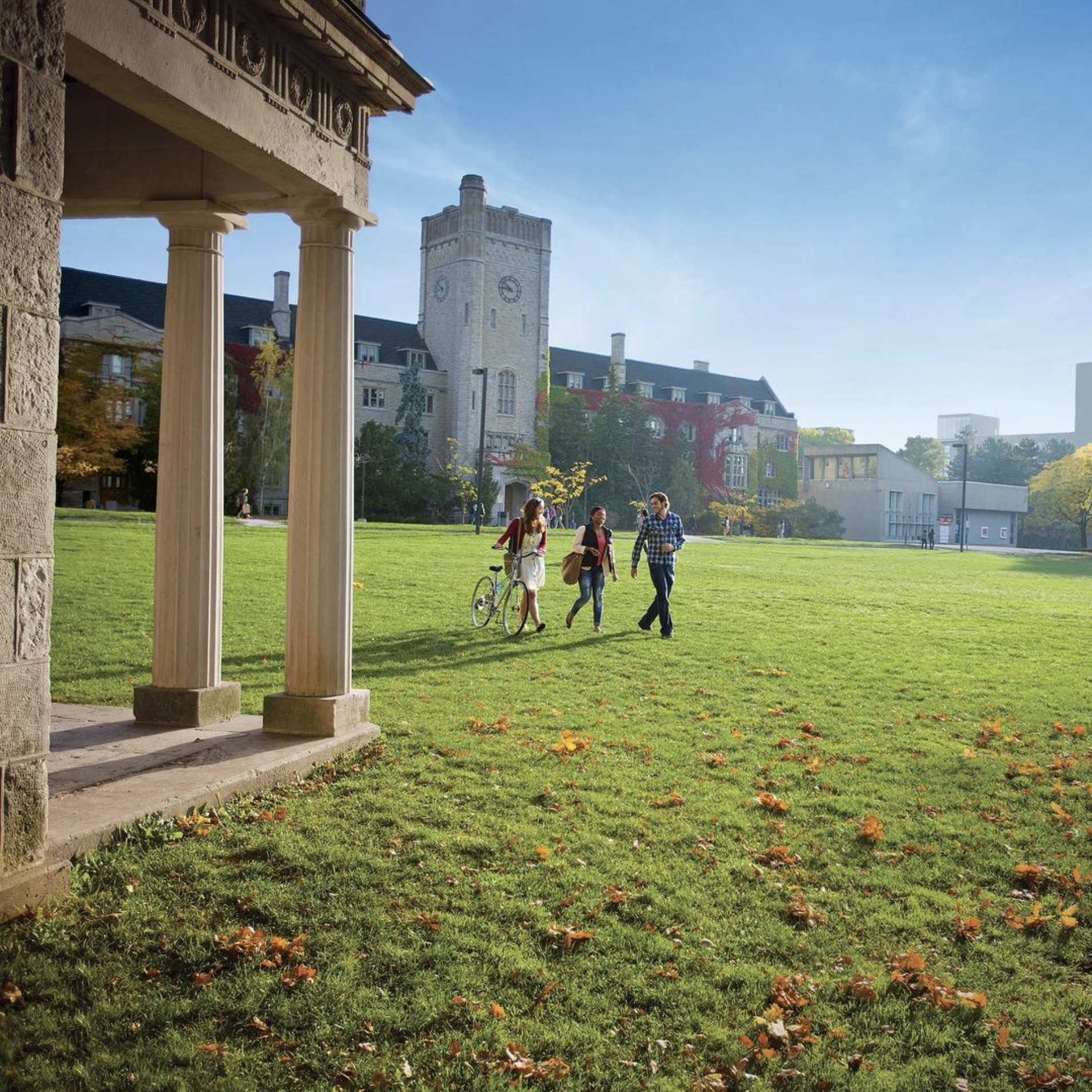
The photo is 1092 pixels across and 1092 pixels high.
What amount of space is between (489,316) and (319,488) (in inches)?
2537

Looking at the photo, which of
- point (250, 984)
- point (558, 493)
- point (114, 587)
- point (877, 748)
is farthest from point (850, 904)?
point (558, 493)

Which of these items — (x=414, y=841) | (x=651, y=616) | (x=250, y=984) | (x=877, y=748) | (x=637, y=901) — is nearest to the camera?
(x=250, y=984)

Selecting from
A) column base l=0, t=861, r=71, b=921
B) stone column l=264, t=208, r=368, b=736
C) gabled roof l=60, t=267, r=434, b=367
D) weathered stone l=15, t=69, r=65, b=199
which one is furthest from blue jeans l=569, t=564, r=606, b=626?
gabled roof l=60, t=267, r=434, b=367

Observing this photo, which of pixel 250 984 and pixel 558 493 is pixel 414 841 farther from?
pixel 558 493

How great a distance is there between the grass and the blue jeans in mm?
4273

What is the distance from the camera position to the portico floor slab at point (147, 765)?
18.5ft

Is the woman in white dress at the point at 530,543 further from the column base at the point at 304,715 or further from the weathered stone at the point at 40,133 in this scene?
the weathered stone at the point at 40,133

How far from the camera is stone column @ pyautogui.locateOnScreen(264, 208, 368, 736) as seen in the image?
7836 mm

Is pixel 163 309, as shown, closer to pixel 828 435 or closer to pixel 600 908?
pixel 600 908

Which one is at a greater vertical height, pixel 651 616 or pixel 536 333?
pixel 536 333

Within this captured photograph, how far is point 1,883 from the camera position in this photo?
179 inches

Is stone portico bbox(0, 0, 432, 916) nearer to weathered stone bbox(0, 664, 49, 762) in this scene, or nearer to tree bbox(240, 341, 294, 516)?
weathered stone bbox(0, 664, 49, 762)

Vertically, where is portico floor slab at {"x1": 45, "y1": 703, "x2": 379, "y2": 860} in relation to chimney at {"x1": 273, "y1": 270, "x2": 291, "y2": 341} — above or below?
below

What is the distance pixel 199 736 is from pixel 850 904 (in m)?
4.58
